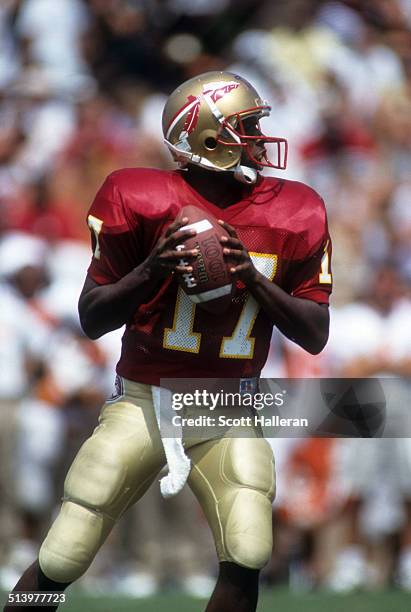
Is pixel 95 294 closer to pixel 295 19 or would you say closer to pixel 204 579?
pixel 204 579

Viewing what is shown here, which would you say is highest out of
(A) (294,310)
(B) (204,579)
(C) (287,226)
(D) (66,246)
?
(C) (287,226)

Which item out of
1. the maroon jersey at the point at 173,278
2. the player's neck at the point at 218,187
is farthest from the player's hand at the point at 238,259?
the player's neck at the point at 218,187

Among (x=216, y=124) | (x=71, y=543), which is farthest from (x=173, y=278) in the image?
(x=71, y=543)

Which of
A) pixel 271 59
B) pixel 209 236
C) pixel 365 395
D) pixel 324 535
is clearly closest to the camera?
pixel 209 236

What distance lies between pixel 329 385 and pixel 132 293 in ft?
3.75

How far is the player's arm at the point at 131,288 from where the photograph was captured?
10.9ft

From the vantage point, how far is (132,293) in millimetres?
3398

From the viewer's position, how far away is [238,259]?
3.36 meters

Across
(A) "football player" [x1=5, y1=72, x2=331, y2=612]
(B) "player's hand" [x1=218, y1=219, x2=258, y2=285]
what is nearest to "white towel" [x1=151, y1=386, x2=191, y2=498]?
(A) "football player" [x1=5, y1=72, x2=331, y2=612]

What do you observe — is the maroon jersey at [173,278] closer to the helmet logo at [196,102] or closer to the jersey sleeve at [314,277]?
the jersey sleeve at [314,277]

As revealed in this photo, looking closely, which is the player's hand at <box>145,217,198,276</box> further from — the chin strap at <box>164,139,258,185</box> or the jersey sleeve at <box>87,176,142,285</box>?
the chin strap at <box>164,139,258,185</box>

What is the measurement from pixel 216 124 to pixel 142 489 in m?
1.10

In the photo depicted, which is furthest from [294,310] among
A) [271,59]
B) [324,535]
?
[271,59]

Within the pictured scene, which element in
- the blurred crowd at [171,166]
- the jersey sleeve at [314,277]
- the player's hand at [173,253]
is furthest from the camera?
the blurred crowd at [171,166]
